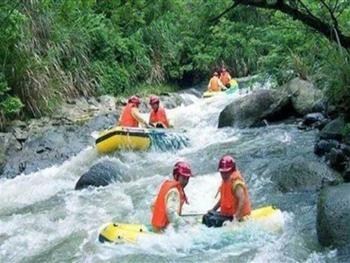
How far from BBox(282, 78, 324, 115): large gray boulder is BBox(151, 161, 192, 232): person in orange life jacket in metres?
5.90

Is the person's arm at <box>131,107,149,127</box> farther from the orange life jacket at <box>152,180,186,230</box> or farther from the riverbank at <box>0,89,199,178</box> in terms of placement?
the orange life jacket at <box>152,180,186,230</box>

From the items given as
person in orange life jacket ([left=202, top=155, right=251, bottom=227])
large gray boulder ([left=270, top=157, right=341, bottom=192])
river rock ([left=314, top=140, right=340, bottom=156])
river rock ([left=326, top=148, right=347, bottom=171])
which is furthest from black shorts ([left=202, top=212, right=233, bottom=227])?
river rock ([left=314, top=140, right=340, bottom=156])

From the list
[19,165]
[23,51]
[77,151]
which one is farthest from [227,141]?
[23,51]

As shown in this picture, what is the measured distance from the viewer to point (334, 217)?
20.8ft

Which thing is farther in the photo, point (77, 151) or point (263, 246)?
point (77, 151)

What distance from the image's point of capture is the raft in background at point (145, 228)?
688cm

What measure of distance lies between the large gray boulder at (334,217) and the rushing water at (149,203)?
6.2 inches

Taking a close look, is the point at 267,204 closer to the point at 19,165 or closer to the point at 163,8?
the point at 19,165

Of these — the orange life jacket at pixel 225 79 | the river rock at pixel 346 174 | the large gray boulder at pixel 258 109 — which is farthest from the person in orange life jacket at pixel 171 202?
the orange life jacket at pixel 225 79

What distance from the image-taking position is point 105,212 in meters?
8.51

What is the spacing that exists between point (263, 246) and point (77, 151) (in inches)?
250

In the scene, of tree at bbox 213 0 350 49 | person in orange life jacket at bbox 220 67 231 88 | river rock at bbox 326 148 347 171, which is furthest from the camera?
person in orange life jacket at bbox 220 67 231 88

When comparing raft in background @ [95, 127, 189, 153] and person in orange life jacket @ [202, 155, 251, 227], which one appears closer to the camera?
person in orange life jacket @ [202, 155, 251, 227]

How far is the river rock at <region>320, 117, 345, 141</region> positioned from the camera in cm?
972
